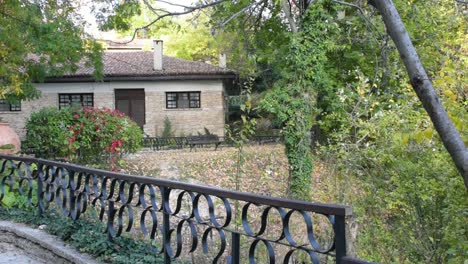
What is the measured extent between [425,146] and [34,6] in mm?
11044

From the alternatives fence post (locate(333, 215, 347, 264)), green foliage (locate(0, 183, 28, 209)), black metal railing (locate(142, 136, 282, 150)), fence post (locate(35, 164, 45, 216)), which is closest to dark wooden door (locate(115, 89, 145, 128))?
black metal railing (locate(142, 136, 282, 150))

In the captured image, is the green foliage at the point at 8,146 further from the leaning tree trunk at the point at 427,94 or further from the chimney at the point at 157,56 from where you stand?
the chimney at the point at 157,56

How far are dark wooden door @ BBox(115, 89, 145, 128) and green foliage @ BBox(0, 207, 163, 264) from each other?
89.1 feet

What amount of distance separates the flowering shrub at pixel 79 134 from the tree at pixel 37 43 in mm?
1458

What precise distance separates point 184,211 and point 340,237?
550 centimetres

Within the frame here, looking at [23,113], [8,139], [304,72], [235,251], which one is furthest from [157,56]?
[235,251]

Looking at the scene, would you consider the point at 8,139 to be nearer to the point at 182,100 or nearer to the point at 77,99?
the point at 182,100

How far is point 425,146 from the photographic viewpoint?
6.29 meters

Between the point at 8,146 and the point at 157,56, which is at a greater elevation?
the point at 157,56

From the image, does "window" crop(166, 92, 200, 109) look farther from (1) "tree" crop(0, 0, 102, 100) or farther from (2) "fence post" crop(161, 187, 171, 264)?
(2) "fence post" crop(161, 187, 171, 264)

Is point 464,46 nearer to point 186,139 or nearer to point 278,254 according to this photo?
point 278,254

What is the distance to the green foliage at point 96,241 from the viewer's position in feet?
14.9

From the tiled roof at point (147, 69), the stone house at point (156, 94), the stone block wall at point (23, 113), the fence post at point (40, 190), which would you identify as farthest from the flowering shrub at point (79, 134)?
the stone block wall at point (23, 113)

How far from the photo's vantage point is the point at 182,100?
32969mm
